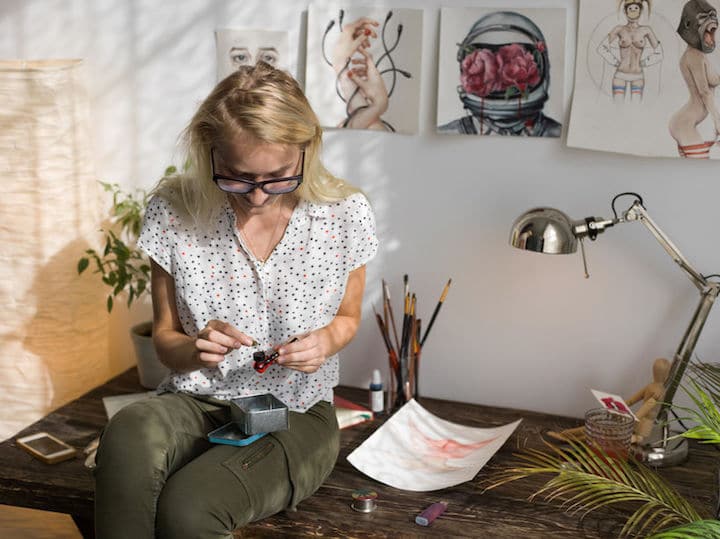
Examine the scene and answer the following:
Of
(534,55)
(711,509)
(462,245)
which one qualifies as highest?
(534,55)

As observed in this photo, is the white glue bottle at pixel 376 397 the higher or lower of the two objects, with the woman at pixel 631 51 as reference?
lower

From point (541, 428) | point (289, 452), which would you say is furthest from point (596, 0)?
point (289, 452)

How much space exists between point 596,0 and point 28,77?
1.41 metres

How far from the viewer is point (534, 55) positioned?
2088 mm

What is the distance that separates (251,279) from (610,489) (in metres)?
0.87

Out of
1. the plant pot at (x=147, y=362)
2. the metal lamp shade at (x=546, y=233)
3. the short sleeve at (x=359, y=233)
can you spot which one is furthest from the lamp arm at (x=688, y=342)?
the plant pot at (x=147, y=362)

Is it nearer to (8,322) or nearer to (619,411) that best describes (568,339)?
(619,411)

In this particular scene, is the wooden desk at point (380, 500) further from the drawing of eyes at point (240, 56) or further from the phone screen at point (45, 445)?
the drawing of eyes at point (240, 56)

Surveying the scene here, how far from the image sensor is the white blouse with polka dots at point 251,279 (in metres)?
1.94

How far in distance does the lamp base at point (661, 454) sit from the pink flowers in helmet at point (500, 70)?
0.87 meters

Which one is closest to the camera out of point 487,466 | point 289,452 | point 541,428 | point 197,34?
point 289,452

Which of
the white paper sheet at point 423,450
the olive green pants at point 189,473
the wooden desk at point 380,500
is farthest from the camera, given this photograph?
the white paper sheet at point 423,450

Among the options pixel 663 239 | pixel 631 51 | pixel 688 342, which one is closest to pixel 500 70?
pixel 631 51

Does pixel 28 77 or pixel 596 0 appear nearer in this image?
pixel 596 0
